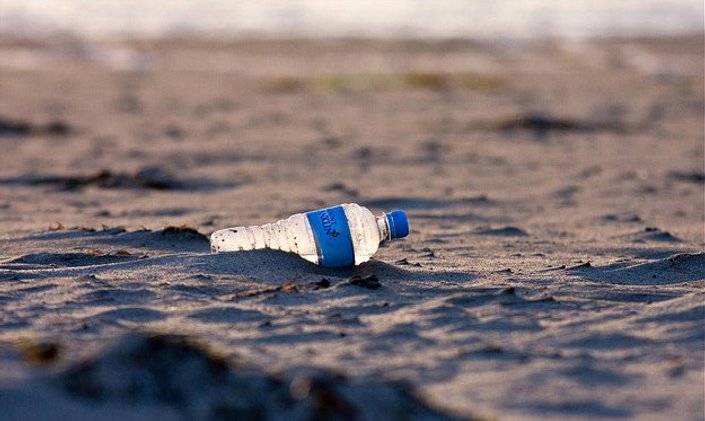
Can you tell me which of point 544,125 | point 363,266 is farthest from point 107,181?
Answer: point 544,125

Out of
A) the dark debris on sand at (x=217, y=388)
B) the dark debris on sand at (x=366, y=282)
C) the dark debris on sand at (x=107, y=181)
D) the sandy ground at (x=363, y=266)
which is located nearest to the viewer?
the dark debris on sand at (x=217, y=388)

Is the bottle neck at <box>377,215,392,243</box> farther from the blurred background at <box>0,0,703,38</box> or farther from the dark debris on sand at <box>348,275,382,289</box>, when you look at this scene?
the blurred background at <box>0,0,703,38</box>

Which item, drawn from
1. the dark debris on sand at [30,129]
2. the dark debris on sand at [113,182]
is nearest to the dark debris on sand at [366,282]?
the dark debris on sand at [113,182]

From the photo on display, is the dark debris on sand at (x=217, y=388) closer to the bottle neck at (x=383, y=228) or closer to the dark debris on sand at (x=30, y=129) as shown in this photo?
the bottle neck at (x=383, y=228)

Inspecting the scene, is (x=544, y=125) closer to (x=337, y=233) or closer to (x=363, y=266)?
(x=363, y=266)

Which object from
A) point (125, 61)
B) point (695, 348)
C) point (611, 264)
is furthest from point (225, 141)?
point (125, 61)

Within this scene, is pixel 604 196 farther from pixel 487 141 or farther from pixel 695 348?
pixel 695 348
